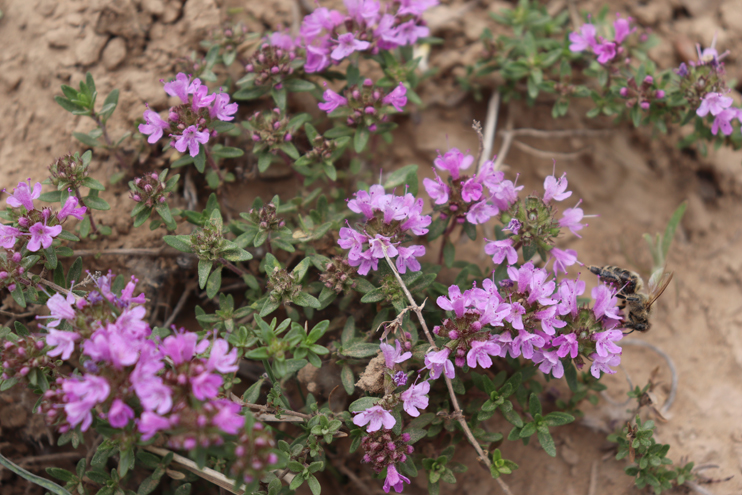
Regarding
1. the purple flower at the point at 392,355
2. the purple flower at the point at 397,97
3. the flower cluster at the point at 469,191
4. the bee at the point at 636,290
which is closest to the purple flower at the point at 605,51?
the flower cluster at the point at 469,191

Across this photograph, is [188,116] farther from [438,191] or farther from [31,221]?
[438,191]

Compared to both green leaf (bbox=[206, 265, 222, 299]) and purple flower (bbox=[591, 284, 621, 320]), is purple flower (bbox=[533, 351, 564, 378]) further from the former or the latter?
green leaf (bbox=[206, 265, 222, 299])

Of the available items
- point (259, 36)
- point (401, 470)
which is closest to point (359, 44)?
point (259, 36)

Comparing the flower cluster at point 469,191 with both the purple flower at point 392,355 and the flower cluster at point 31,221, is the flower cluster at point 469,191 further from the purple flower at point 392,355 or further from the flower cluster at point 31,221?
the flower cluster at point 31,221

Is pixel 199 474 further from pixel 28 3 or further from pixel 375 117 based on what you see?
pixel 28 3

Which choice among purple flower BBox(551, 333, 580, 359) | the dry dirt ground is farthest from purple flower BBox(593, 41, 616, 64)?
purple flower BBox(551, 333, 580, 359)

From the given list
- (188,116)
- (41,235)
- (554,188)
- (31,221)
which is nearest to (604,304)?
(554,188)
